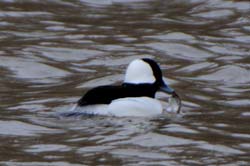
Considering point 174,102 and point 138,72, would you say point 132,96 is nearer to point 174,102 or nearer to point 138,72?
point 138,72

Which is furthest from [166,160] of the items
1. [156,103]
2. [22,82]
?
[22,82]

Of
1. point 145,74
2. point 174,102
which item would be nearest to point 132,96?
point 145,74

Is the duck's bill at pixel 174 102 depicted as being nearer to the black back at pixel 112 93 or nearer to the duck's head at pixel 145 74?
the duck's head at pixel 145 74

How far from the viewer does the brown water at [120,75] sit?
11.4m

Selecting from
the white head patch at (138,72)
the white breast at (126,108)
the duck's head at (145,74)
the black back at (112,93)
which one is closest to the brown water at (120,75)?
the white breast at (126,108)

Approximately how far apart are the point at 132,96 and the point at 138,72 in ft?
0.96

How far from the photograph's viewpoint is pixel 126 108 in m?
13.1

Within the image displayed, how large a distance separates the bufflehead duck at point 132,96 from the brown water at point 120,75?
0.14 metres

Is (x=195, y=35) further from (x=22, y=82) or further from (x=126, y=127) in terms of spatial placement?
(x=126, y=127)

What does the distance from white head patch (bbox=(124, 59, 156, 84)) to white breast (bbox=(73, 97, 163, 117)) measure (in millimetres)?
243

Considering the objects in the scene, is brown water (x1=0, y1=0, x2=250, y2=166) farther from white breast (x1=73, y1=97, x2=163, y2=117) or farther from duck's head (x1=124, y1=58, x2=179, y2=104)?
duck's head (x1=124, y1=58, x2=179, y2=104)

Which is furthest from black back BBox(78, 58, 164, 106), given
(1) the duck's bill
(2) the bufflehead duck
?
(1) the duck's bill

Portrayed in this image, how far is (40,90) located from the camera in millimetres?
14898

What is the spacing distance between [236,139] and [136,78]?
6.08 feet
